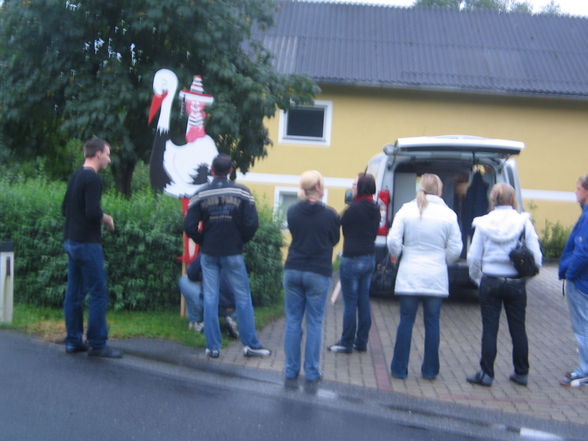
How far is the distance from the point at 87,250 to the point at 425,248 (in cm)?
286

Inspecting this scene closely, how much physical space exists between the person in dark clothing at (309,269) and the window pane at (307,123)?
13.4m

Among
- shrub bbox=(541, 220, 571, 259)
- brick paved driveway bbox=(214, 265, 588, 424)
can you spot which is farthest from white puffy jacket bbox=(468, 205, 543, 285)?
shrub bbox=(541, 220, 571, 259)

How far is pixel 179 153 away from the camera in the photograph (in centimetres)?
827

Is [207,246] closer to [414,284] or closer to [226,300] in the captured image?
[226,300]

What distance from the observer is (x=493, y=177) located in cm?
1126

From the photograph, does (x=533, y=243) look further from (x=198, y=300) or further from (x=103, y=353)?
(x=103, y=353)

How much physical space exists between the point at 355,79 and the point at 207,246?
12928 mm

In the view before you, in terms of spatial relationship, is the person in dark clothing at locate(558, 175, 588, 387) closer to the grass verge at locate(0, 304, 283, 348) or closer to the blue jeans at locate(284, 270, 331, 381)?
the blue jeans at locate(284, 270, 331, 381)

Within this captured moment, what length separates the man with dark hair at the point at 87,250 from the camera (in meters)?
6.73

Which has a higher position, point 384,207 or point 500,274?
point 384,207

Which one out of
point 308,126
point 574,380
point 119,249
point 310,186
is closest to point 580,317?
point 574,380

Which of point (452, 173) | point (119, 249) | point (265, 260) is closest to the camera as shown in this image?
point (119, 249)

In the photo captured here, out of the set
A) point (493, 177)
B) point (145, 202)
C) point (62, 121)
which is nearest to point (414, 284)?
point (145, 202)

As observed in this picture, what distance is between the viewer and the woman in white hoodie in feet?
21.7
